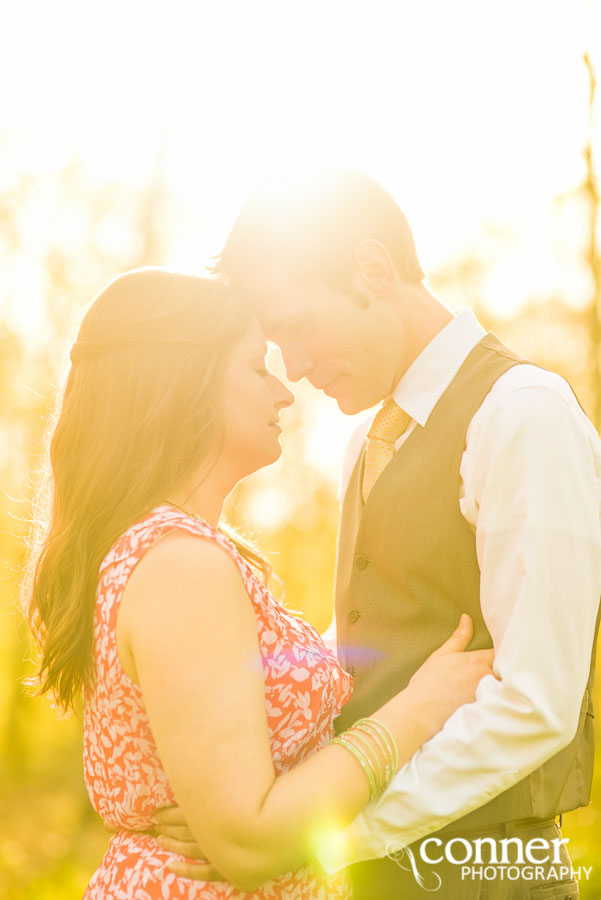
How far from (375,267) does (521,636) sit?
3.80ft

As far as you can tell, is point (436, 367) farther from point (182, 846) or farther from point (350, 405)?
point (182, 846)

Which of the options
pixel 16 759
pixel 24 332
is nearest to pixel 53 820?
pixel 16 759

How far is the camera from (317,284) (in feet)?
9.14

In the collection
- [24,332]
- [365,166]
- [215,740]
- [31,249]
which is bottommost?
→ [24,332]

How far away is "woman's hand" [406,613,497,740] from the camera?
216 cm

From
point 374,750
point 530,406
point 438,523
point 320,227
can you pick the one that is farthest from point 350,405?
point 374,750

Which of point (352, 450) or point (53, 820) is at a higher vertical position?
point (352, 450)

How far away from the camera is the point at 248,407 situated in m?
2.30

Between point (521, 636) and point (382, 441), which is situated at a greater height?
point (382, 441)

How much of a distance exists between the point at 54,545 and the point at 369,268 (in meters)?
1.18

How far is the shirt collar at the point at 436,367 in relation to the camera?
99.9 inches

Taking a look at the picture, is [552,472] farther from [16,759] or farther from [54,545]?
[16,759]

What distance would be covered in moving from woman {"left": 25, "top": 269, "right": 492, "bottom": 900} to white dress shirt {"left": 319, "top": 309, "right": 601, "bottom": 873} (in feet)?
0.29

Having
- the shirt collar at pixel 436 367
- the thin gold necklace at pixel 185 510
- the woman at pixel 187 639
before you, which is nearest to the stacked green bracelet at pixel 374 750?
the woman at pixel 187 639
